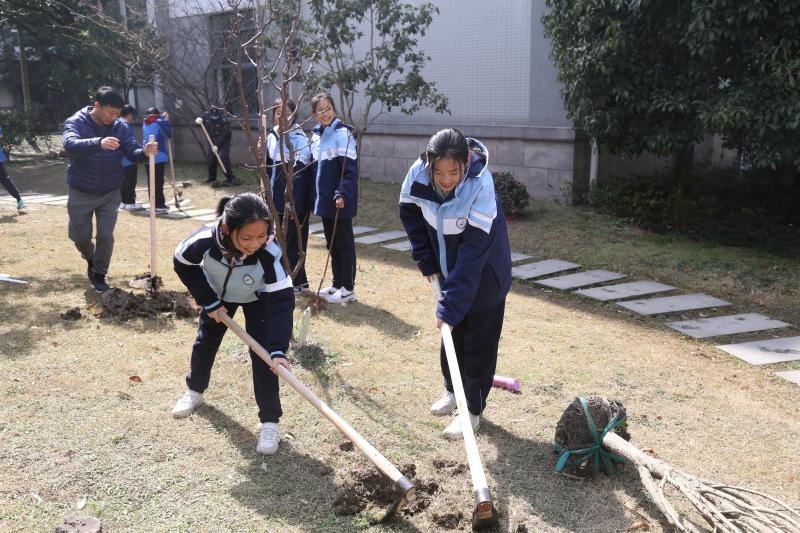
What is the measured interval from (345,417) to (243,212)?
1428mm

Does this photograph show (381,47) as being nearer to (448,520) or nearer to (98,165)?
(98,165)

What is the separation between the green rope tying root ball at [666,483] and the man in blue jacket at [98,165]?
4.22m

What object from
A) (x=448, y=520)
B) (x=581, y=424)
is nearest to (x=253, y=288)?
(x=448, y=520)

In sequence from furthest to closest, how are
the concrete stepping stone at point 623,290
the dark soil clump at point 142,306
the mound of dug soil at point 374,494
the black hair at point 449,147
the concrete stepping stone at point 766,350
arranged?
the concrete stepping stone at point 623,290
the dark soil clump at point 142,306
the concrete stepping stone at point 766,350
the black hair at point 449,147
the mound of dug soil at point 374,494

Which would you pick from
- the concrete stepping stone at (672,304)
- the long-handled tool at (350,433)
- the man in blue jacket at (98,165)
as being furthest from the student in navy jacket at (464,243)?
Result: the man in blue jacket at (98,165)

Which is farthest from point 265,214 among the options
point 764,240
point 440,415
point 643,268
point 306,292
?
point 764,240

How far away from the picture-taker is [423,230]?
12.2 feet

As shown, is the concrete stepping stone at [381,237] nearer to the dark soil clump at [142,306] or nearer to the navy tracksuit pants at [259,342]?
the dark soil clump at [142,306]

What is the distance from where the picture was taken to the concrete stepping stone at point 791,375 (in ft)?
14.9

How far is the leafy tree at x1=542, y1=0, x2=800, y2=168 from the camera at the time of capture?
6793 mm

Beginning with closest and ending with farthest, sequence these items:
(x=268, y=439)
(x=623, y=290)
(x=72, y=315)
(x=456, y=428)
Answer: (x=268, y=439) < (x=456, y=428) < (x=72, y=315) < (x=623, y=290)

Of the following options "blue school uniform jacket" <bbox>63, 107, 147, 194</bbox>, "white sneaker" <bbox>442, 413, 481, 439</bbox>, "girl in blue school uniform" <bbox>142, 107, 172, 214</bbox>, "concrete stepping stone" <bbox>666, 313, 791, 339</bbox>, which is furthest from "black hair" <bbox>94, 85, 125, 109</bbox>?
"girl in blue school uniform" <bbox>142, 107, 172, 214</bbox>

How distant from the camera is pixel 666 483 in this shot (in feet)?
10.3

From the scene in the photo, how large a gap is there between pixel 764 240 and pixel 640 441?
559 cm
